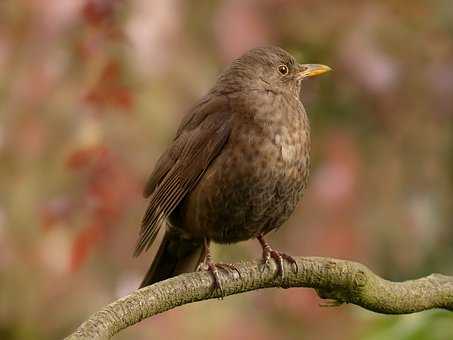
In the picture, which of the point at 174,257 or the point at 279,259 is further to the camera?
the point at 174,257

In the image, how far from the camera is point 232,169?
446 cm

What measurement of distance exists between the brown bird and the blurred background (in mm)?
209

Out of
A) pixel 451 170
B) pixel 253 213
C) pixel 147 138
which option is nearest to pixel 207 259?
pixel 253 213

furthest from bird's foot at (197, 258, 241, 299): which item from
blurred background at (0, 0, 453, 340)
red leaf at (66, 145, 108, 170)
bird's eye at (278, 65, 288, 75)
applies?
bird's eye at (278, 65, 288, 75)

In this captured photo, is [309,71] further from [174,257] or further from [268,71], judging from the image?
[174,257]

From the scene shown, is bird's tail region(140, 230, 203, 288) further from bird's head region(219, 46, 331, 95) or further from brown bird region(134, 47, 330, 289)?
bird's head region(219, 46, 331, 95)

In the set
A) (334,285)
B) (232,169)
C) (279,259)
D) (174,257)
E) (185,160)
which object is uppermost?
(185,160)

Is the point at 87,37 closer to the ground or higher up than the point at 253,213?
higher up

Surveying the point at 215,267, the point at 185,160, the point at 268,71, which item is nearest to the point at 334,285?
the point at 215,267

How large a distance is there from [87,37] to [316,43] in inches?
44.4

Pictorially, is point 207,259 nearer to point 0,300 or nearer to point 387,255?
point 0,300

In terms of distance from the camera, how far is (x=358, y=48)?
18.3ft

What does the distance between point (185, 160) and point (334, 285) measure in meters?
0.95

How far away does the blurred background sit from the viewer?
16.2 feet
